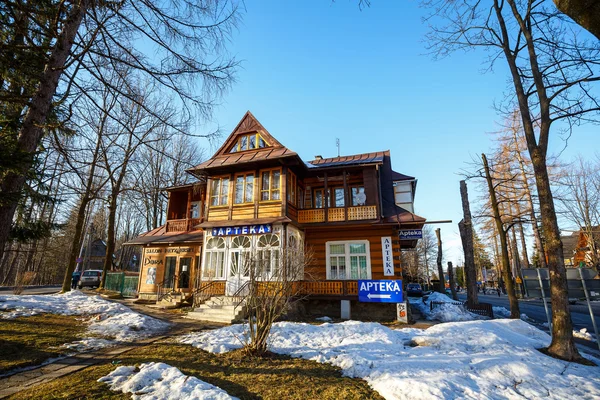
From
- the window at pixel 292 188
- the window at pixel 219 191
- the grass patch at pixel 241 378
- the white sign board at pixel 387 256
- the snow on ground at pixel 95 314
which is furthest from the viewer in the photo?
the window at pixel 219 191

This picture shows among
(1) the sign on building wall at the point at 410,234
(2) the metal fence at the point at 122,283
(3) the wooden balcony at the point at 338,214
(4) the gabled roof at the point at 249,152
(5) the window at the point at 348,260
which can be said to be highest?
(4) the gabled roof at the point at 249,152

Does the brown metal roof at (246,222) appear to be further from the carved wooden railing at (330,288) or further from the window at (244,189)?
the carved wooden railing at (330,288)

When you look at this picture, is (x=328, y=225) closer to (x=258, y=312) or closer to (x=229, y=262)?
(x=229, y=262)

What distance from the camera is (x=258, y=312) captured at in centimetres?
697

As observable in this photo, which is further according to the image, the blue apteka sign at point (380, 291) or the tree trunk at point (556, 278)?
the blue apteka sign at point (380, 291)

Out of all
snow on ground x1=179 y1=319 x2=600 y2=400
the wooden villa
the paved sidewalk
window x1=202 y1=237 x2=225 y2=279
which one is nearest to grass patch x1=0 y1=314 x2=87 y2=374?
the paved sidewalk

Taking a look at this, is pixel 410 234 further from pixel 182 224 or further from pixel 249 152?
pixel 182 224

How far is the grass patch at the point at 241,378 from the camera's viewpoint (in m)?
→ 4.81

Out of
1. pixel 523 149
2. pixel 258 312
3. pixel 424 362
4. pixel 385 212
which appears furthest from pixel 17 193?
pixel 523 149

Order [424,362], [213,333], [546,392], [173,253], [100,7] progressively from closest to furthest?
[100,7] → [546,392] → [424,362] → [213,333] → [173,253]

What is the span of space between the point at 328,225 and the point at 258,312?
9357 mm

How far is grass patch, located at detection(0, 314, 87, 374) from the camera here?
6336 millimetres

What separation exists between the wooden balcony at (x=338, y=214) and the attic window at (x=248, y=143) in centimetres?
471

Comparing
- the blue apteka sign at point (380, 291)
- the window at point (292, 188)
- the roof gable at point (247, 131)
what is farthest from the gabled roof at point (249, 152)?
the blue apteka sign at point (380, 291)
